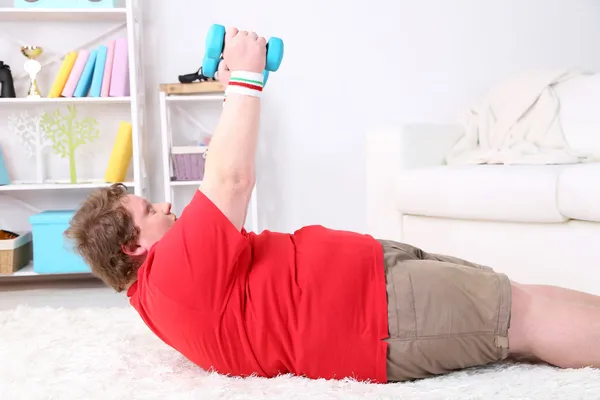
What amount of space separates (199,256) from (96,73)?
210cm

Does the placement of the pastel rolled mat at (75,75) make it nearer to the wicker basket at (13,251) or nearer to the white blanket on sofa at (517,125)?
the wicker basket at (13,251)

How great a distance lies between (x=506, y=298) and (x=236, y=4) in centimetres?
243

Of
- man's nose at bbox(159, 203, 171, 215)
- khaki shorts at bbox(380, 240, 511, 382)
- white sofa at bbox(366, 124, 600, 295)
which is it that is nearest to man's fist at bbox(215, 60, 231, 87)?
man's nose at bbox(159, 203, 171, 215)

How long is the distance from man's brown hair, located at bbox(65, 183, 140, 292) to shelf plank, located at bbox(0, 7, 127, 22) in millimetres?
1880

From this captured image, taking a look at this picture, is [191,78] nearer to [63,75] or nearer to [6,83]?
[63,75]

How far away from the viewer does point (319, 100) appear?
3316mm

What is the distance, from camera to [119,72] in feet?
9.73

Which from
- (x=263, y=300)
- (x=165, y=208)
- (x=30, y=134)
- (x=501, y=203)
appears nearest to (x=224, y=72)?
(x=165, y=208)

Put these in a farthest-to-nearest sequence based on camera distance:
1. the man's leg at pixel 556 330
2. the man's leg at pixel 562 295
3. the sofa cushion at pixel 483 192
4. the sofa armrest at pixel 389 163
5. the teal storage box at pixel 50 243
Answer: the teal storage box at pixel 50 243, the sofa armrest at pixel 389 163, the sofa cushion at pixel 483 192, the man's leg at pixel 562 295, the man's leg at pixel 556 330

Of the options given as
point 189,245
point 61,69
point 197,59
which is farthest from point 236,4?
point 189,245

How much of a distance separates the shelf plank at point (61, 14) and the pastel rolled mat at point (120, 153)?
499mm

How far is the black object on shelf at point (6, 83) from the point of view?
9.80ft

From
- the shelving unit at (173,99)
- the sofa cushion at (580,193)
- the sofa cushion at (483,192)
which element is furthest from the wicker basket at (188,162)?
the sofa cushion at (580,193)

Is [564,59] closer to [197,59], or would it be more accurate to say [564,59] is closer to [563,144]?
[563,144]
